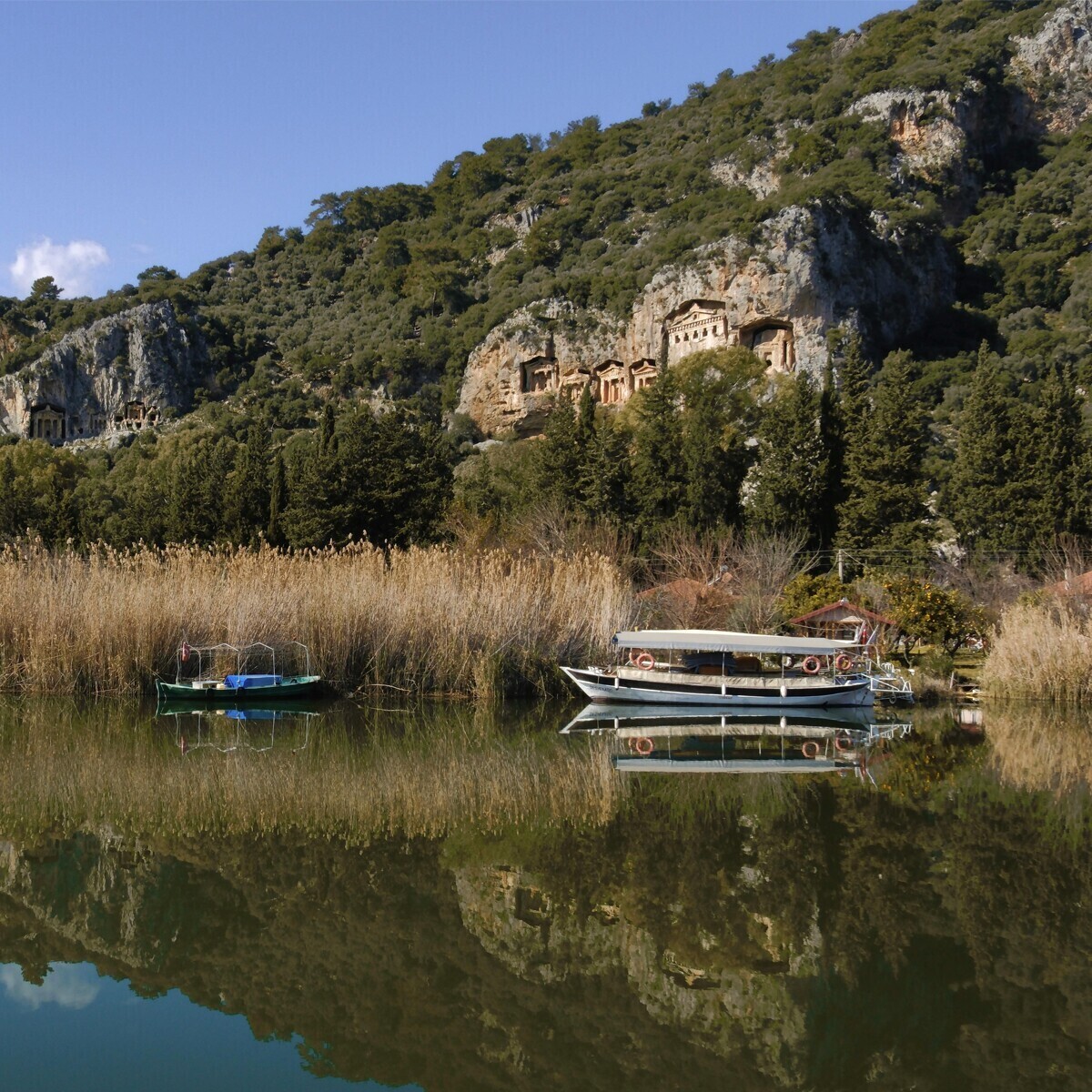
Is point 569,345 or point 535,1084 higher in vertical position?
point 569,345

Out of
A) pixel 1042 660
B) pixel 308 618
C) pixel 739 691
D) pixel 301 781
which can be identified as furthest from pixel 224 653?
pixel 1042 660

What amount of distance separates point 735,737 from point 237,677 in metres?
7.86

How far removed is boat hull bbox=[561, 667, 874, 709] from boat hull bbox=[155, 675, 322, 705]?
14.2 ft

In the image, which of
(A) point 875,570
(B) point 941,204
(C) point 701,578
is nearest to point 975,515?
(A) point 875,570

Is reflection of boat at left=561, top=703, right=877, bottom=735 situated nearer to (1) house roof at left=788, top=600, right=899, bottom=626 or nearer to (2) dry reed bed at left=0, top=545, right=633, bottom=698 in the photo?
(2) dry reed bed at left=0, top=545, right=633, bottom=698

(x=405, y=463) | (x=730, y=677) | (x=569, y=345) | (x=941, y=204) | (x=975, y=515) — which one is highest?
(x=941, y=204)

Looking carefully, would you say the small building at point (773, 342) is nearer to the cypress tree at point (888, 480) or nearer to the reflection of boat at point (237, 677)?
the cypress tree at point (888, 480)

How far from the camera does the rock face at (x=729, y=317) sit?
58.8 meters

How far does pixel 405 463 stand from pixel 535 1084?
29.0 m

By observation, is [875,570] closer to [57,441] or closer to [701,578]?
[701,578]

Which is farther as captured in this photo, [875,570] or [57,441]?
[57,441]

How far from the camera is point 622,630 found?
65.2 feet

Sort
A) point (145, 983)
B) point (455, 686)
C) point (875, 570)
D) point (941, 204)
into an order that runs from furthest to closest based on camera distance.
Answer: point (941, 204)
point (875, 570)
point (455, 686)
point (145, 983)

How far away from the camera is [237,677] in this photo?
696 inches
